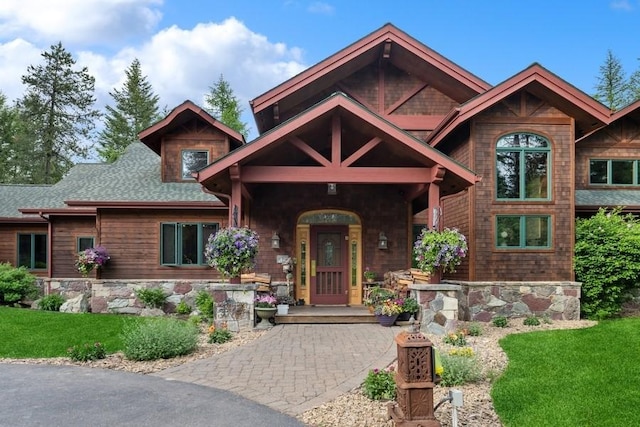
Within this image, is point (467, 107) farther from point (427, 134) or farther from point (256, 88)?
point (256, 88)

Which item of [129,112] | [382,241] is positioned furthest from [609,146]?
[129,112]

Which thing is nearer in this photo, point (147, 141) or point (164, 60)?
point (147, 141)

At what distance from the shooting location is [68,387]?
5.62 m

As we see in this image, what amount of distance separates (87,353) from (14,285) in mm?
7207

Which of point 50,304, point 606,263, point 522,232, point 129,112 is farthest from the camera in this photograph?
point 129,112

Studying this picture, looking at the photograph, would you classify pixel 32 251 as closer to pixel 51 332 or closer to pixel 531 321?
pixel 51 332

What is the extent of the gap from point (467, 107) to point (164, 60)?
106ft

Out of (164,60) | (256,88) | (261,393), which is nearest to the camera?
Answer: (261,393)

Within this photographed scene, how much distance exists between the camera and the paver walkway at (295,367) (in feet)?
17.4

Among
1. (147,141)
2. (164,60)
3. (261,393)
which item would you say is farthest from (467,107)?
(164,60)

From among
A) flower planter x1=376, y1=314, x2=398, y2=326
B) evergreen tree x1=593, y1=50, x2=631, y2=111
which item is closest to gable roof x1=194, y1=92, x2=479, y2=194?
flower planter x1=376, y1=314, x2=398, y2=326

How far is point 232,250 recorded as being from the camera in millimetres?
8750

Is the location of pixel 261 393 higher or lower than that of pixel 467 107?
lower

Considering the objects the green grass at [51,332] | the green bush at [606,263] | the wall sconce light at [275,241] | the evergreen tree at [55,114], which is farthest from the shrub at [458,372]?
the evergreen tree at [55,114]
